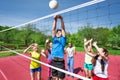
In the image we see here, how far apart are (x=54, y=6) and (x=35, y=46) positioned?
1.85 meters

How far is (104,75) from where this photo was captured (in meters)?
A: 5.16

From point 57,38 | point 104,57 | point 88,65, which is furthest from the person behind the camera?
point 88,65

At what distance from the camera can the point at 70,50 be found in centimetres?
1047

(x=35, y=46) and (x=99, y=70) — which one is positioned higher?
(x=35, y=46)

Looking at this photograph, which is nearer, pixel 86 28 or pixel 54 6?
pixel 54 6

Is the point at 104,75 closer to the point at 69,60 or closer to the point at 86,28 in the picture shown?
the point at 69,60

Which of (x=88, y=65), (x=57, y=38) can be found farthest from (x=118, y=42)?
(x=57, y=38)

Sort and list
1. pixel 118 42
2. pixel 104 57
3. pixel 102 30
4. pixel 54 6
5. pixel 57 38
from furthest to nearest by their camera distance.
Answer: pixel 118 42 → pixel 102 30 → pixel 54 6 → pixel 57 38 → pixel 104 57

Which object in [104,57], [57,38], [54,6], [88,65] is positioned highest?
[54,6]

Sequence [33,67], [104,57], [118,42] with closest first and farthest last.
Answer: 1. [104,57]
2. [33,67]
3. [118,42]

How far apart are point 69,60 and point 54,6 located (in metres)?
4.74

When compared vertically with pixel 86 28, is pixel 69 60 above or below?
below

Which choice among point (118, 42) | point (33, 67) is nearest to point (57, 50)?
point (33, 67)

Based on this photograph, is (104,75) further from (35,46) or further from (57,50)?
(35,46)
